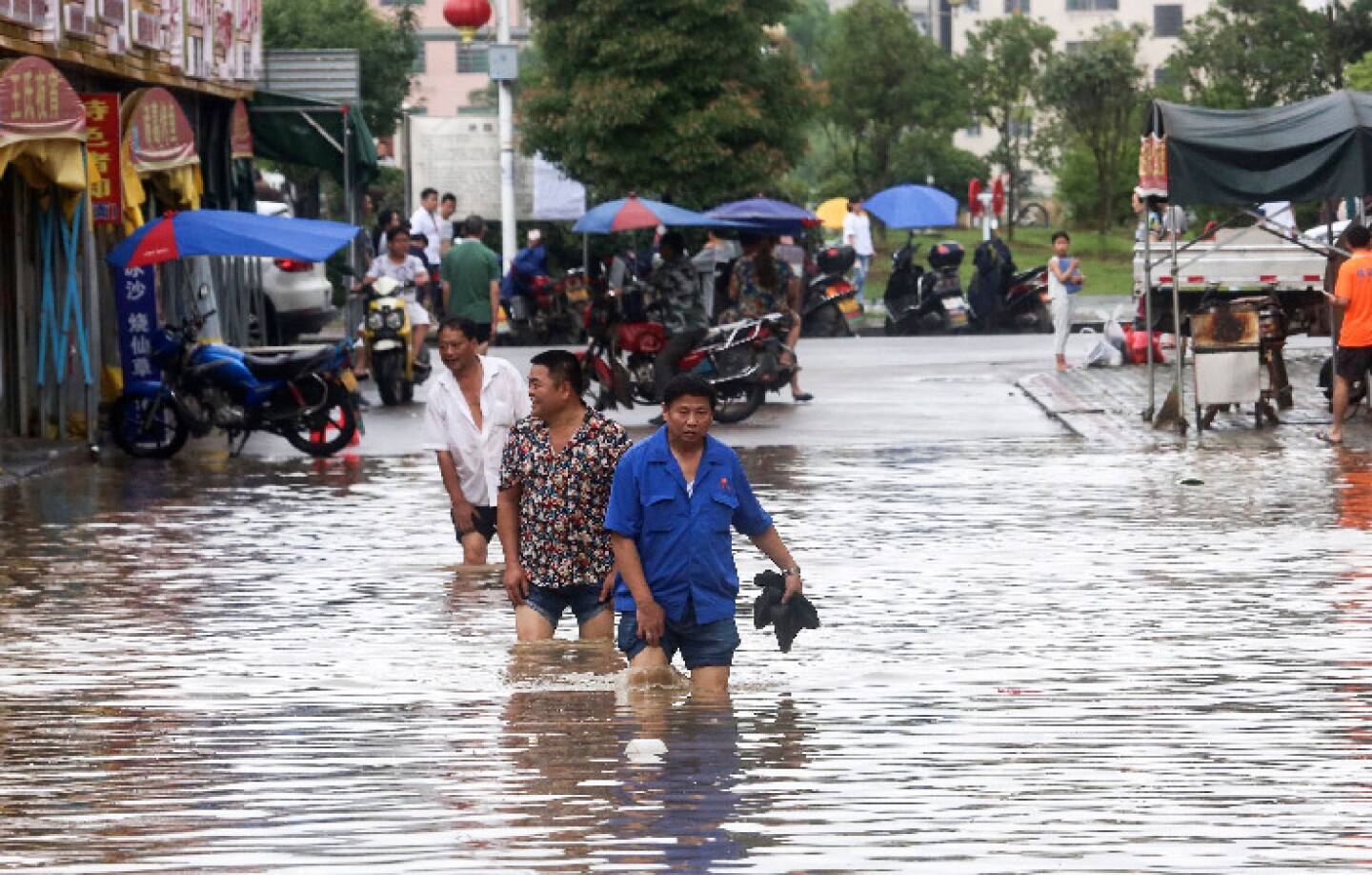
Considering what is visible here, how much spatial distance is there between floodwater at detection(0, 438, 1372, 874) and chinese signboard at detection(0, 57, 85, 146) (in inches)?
167

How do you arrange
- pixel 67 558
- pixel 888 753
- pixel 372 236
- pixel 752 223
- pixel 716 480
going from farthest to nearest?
1. pixel 752 223
2. pixel 372 236
3. pixel 67 558
4. pixel 716 480
5. pixel 888 753

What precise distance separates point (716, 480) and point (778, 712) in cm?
90

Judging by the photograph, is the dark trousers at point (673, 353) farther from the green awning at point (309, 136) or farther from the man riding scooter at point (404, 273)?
the green awning at point (309, 136)

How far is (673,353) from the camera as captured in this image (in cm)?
2412

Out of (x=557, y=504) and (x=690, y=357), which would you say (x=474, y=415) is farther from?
(x=690, y=357)

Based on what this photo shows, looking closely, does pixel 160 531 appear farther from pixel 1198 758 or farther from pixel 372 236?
pixel 372 236

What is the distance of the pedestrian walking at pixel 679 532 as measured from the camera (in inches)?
362

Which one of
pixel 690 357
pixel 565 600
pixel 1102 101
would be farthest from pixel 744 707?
pixel 1102 101

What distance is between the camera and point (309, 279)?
35.3 meters

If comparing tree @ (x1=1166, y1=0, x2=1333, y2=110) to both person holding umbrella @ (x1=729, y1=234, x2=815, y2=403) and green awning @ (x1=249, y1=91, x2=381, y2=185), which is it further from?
person holding umbrella @ (x1=729, y1=234, x2=815, y2=403)

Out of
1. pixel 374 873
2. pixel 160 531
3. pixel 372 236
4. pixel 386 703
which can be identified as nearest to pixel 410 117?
pixel 372 236

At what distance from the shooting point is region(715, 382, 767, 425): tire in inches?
966

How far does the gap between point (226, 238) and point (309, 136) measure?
9.65 meters

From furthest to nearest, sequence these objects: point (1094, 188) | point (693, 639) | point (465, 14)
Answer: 1. point (1094, 188)
2. point (465, 14)
3. point (693, 639)
